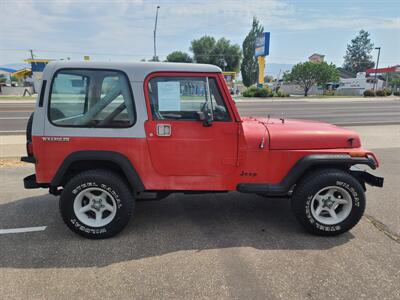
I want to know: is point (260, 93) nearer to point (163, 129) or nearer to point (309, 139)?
point (309, 139)

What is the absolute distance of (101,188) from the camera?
3131 millimetres

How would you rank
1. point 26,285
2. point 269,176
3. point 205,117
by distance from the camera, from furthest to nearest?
point 269,176 → point 205,117 → point 26,285

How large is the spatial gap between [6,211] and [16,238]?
0.93m

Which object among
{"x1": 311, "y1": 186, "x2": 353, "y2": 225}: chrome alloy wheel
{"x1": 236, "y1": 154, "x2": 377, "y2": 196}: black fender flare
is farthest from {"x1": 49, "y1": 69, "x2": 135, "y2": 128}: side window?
{"x1": 311, "y1": 186, "x2": 353, "y2": 225}: chrome alloy wheel

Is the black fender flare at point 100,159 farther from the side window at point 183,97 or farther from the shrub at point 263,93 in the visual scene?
the shrub at point 263,93

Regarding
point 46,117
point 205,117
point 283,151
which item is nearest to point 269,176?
point 283,151

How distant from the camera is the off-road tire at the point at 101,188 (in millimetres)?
3119

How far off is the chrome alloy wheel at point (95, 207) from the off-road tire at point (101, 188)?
0.04 m

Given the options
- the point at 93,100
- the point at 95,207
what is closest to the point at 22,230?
the point at 95,207

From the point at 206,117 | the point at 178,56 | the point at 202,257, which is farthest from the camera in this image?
the point at 178,56

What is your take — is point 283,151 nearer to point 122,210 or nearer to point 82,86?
point 122,210

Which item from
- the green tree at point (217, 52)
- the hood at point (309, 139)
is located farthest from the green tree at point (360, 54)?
the hood at point (309, 139)

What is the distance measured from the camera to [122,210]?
3.18m

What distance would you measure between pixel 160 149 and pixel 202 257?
123cm
